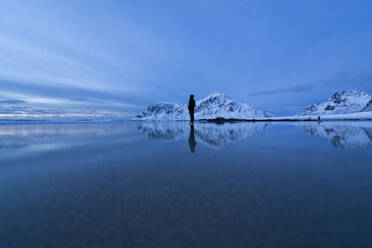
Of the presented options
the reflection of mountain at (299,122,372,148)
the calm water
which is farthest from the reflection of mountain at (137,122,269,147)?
the reflection of mountain at (299,122,372,148)

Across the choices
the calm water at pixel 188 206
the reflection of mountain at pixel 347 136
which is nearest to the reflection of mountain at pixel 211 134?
the calm water at pixel 188 206

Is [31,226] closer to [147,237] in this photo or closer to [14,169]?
[147,237]

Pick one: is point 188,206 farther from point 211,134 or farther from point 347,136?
point 347,136

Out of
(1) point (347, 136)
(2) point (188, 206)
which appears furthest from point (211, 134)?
(2) point (188, 206)

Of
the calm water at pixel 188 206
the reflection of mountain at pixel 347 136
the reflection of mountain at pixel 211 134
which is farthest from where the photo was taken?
the reflection of mountain at pixel 211 134

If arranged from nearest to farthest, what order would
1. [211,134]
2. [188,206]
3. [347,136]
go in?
[188,206], [347,136], [211,134]

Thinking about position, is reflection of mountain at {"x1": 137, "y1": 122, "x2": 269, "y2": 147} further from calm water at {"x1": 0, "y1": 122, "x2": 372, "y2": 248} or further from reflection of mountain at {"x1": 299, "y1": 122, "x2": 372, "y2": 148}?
reflection of mountain at {"x1": 299, "y1": 122, "x2": 372, "y2": 148}

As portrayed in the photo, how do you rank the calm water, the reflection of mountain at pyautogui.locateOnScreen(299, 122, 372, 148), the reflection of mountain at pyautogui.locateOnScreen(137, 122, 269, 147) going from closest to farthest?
the calm water → the reflection of mountain at pyautogui.locateOnScreen(299, 122, 372, 148) → the reflection of mountain at pyautogui.locateOnScreen(137, 122, 269, 147)

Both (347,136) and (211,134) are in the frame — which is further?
(211,134)

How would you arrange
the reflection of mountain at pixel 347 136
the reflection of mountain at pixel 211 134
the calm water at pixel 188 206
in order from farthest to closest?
the reflection of mountain at pixel 211 134 → the reflection of mountain at pixel 347 136 → the calm water at pixel 188 206

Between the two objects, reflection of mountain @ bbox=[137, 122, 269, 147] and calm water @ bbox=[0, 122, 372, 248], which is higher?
reflection of mountain @ bbox=[137, 122, 269, 147]

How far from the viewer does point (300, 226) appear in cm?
170

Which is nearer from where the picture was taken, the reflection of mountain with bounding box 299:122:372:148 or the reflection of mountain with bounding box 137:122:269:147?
the reflection of mountain with bounding box 299:122:372:148

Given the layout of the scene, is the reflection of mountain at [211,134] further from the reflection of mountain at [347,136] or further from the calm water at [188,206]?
the reflection of mountain at [347,136]
